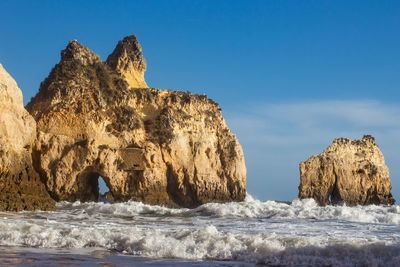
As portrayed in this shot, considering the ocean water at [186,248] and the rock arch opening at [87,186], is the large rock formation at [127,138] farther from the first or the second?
the ocean water at [186,248]

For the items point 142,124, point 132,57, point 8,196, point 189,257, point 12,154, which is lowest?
point 189,257

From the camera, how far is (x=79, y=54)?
24.3 meters

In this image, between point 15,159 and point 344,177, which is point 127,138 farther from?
point 344,177

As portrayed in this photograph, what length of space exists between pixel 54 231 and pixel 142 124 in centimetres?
1493

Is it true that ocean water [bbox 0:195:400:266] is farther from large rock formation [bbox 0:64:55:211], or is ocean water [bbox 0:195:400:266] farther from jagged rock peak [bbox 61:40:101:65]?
jagged rock peak [bbox 61:40:101:65]

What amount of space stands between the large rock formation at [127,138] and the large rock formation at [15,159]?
2.92 metres

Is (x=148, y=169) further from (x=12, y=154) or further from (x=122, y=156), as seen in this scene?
→ (x=12, y=154)

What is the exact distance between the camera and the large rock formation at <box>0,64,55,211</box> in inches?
625

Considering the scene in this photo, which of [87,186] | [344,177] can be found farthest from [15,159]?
[344,177]

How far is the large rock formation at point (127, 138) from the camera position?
69.3 feet

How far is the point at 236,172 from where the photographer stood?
27.1 m

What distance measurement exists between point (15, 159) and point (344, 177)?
21153mm

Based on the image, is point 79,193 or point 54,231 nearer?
point 54,231

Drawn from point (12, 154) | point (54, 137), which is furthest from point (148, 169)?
point (12, 154)
